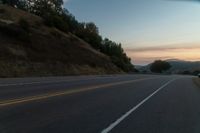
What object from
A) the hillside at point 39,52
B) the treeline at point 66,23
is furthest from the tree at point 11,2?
the hillside at point 39,52

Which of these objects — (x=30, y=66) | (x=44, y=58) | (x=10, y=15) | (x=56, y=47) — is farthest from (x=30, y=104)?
(x=10, y=15)

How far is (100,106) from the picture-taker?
1736 centimetres

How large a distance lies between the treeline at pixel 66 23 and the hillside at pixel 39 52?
5516 millimetres

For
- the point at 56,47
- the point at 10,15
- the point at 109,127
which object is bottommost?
the point at 109,127

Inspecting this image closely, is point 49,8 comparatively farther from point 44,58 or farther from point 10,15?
point 44,58

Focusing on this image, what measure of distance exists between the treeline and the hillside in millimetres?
5516

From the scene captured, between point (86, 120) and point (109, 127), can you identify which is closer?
point (109, 127)

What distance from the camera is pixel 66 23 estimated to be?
105875 mm

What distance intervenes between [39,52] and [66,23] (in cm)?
3504

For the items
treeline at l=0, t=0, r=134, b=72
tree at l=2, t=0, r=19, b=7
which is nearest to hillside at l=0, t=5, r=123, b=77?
treeline at l=0, t=0, r=134, b=72

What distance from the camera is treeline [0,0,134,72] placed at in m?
102

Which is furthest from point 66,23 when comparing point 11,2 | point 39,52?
point 39,52

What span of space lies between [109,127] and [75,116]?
2306mm

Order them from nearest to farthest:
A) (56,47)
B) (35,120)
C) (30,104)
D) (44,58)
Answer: (35,120) < (30,104) < (44,58) < (56,47)
